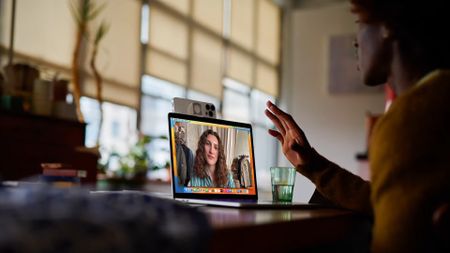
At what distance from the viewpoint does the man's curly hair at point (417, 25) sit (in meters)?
1.07

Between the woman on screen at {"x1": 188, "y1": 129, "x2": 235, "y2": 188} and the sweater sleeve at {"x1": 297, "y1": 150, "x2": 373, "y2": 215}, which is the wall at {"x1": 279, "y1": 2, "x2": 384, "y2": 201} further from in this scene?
the sweater sleeve at {"x1": 297, "y1": 150, "x2": 373, "y2": 215}

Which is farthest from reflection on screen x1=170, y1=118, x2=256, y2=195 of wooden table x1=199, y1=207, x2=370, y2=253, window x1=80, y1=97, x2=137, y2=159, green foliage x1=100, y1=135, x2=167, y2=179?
window x1=80, y1=97, x2=137, y2=159

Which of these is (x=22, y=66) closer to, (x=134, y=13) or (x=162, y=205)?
(x=134, y=13)

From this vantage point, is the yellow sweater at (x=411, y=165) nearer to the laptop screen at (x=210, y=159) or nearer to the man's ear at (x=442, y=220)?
Answer: the man's ear at (x=442, y=220)

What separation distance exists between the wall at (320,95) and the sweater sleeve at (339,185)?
647cm

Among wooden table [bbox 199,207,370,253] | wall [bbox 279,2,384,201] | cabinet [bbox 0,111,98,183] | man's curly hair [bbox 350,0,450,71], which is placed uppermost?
wall [bbox 279,2,384,201]

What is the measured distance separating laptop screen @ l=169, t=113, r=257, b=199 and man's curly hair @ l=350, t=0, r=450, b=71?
2.06 ft

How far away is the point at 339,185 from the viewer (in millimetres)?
1348

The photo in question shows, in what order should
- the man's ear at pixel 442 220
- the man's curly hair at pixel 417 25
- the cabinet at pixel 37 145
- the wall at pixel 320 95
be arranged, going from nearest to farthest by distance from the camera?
the man's ear at pixel 442 220
the man's curly hair at pixel 417 25
the cabinet at pixel 37 145
the wall at pixel 320 95

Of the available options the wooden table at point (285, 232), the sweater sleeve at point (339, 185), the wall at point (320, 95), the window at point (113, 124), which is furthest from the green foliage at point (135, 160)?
the wall at point (320, 95)

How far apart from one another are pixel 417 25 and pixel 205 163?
0.72 metres

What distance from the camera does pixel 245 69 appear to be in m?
7.43

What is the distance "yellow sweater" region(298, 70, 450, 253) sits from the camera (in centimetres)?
92

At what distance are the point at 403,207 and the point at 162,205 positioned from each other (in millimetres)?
506
